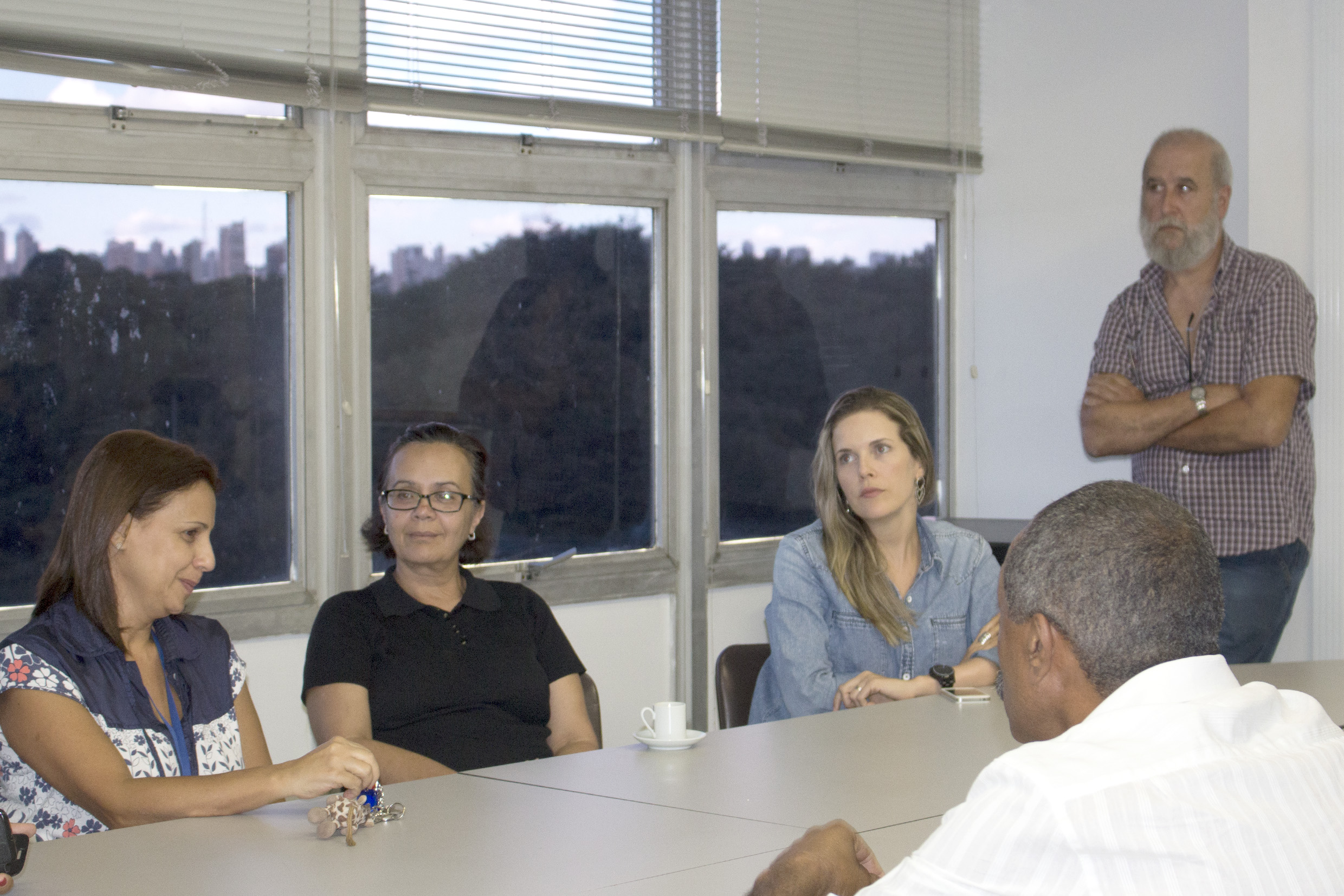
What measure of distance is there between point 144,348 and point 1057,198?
3.30m

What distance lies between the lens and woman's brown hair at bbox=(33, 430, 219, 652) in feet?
7.32

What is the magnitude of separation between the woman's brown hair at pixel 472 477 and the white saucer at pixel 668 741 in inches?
32.5

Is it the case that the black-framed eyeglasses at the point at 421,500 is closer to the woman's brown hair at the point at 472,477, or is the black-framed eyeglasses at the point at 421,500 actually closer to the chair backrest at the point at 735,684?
the woman's brown hair at the point at 472,477

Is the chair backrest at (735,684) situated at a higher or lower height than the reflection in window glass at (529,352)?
lower

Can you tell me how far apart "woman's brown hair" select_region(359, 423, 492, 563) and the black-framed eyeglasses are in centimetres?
3

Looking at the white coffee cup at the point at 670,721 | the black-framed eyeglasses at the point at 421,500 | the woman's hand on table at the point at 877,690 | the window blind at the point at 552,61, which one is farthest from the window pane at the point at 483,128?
the white coffee cup at the point at 670,721

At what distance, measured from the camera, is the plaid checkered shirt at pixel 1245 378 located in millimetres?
3570

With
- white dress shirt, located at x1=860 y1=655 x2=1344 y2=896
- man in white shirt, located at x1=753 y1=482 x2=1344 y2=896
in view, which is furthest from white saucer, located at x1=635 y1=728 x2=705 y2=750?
white dress shirt, located at x1=860 y1=655 x2=1344 y2=896

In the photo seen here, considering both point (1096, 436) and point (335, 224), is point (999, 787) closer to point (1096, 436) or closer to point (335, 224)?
point (1096, 436)

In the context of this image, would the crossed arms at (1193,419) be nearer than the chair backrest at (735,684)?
No

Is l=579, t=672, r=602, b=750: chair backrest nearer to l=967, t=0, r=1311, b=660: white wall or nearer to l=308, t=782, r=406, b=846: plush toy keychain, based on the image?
l=308, t=782, r=406, b=846: plush toy keychain

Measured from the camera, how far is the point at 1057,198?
498cm

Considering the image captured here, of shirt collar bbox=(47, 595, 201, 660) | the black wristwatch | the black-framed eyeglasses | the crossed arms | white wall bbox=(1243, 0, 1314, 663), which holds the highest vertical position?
white wall bbox=(1243, 0, 1314, 663)

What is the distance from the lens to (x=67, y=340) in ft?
11.5
